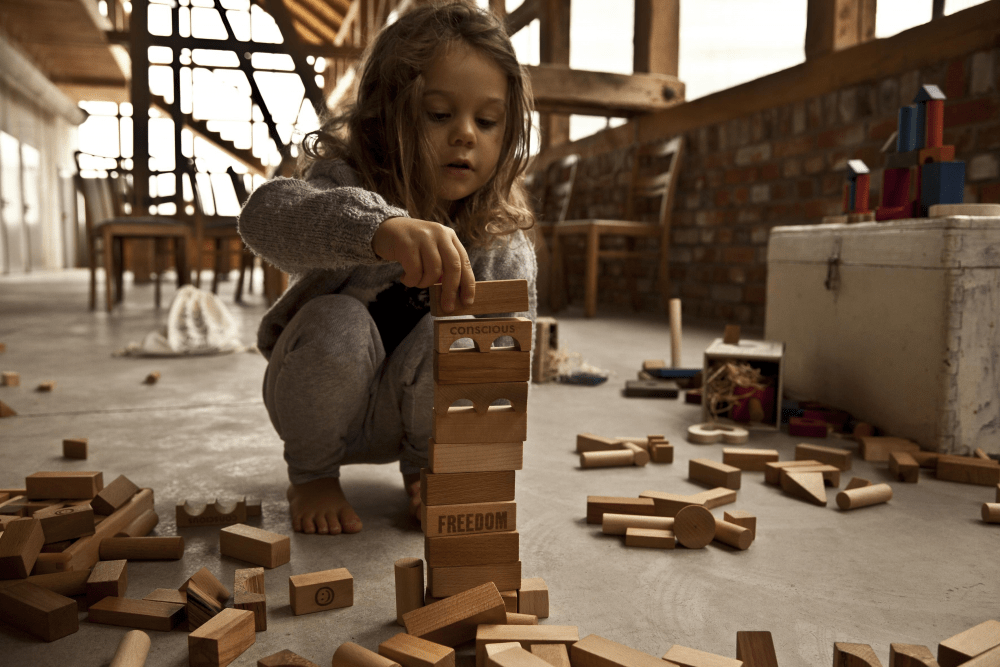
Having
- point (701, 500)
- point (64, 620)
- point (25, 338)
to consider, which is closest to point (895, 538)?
point (701, 500)

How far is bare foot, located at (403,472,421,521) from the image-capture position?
129 cm

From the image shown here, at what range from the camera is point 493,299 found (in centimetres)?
90

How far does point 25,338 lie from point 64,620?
10.9ft

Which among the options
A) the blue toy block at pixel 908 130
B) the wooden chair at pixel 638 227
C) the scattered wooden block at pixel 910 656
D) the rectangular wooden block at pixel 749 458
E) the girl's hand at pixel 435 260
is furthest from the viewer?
the wooden chair at pixel 638 227

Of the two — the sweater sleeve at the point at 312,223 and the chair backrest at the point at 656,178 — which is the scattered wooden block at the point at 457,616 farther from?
the chair backrest at the point at 656,178

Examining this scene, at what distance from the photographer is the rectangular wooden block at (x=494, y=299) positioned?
2.92 ft

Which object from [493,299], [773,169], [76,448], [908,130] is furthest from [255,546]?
[773,169]

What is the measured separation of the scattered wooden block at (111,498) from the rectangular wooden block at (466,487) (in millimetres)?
599

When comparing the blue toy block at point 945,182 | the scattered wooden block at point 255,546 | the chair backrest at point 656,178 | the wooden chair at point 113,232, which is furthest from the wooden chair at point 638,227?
the scattered wooden block at point 255,546

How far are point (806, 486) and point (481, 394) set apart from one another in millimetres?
793

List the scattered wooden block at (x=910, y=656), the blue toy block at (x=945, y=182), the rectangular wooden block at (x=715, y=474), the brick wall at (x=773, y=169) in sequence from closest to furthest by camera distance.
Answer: the scattered wooden block at (x=910, y=656) < the rectangular wooden block at (x=715, y=474) < the blue toy block at (x=945, y=182) < the brick wall at (x=773, y=169)

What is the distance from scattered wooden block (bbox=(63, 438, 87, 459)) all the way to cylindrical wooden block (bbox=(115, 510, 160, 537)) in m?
0.47

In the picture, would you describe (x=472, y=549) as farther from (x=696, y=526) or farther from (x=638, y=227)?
(x=638, y=227)

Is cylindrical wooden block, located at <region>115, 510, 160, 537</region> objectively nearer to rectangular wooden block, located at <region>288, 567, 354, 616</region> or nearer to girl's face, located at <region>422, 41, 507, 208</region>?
rectangular wooden block, located at <region>288, 567, 354, 616</region>
